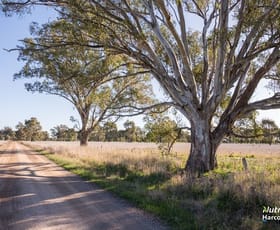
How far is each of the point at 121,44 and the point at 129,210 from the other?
8.63 metres

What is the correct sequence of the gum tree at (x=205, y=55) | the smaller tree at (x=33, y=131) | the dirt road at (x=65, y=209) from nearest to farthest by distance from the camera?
the dirt road at (x=65, y=209) < the gum tree at (x=205, y=55) < the smaller tree at (x=33, y=131)

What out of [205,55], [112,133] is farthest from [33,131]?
[205,55]

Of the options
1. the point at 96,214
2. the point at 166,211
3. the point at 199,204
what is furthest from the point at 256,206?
the point at 96,214

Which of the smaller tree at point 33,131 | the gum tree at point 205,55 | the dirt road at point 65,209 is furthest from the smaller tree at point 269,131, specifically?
the smaller tree at point 33,131

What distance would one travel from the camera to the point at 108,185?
10781 millimetres

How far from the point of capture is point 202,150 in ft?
42.2

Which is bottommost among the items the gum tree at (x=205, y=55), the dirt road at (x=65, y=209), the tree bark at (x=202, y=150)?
the dirt road at (x=65, y=209)

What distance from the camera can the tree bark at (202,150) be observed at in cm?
1278

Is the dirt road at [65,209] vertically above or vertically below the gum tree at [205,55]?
below

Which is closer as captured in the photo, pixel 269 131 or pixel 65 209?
pixel 65 209

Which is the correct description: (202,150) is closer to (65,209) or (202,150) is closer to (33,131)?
(65,209)

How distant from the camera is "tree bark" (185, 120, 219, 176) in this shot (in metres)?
12.8

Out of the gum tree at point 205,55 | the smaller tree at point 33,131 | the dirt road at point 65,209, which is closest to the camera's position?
the dirt road at point 65,209

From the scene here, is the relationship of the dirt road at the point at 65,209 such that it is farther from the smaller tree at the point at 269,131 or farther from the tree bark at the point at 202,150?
the smaller tree at the point at 269,131
